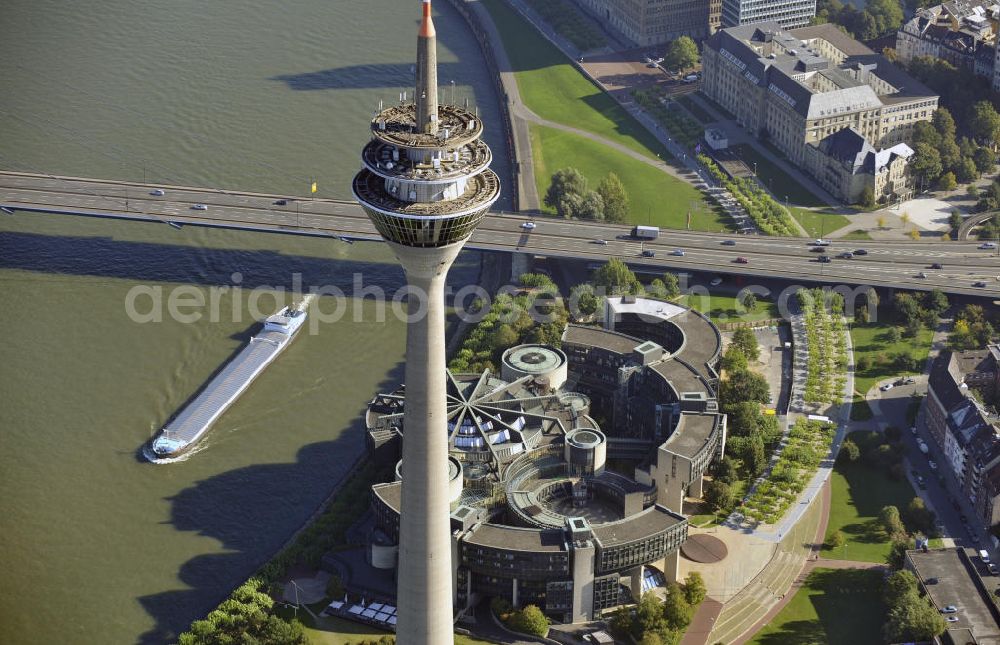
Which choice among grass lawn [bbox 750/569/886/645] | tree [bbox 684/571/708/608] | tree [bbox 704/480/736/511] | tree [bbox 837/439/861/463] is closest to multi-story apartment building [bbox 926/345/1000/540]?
tree [bbox 837/439/861/463]

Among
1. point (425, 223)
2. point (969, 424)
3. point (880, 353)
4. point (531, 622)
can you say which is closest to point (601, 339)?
point (880, 353)

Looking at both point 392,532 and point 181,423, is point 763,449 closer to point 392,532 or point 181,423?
point 392,532

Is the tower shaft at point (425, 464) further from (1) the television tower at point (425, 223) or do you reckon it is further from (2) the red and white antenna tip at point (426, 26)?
(2) the red and white antenna tip at point (426, 26)

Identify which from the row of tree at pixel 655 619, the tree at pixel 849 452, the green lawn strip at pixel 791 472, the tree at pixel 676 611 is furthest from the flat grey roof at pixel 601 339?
the tree at pixel 676 611

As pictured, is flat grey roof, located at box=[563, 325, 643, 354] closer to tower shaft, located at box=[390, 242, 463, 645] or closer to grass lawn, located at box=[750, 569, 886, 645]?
grass lawn, located at box=[750, 569, 886, 645]

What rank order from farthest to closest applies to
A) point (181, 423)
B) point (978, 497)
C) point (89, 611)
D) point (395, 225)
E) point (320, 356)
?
point (320, 356)
point (181, 423)
point (978, 497)
point (89, 611)
point (395, 225)

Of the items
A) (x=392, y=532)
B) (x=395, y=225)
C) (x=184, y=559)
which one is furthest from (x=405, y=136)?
(x=184, y=559)

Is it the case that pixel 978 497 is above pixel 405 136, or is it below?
below
